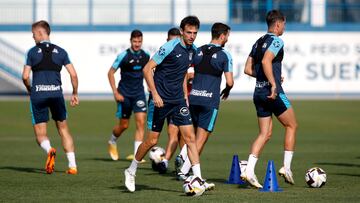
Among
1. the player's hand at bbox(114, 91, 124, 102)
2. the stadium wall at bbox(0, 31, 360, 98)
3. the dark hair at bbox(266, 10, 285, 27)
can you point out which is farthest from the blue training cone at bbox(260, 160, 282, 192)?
the stadium wall at bbox(0, 31, 360, 98)

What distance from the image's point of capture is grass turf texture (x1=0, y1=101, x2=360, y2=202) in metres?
12.2

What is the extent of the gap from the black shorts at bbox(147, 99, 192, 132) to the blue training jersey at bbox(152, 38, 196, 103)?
85mm

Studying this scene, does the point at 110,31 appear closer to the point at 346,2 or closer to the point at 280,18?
the point at 346,2

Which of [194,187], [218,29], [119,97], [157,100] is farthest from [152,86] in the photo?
[119,97]

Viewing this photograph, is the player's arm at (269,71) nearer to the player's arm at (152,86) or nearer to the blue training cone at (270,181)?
the blue training cone at (270,181)

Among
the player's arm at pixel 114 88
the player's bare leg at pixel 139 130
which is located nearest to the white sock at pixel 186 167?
the player's bare leg at pixel 139 130

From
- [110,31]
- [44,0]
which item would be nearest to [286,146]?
[110,31]

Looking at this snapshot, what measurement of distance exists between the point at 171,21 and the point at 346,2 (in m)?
9.55

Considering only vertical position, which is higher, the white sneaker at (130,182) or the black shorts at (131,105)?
the black shorts at (131,105)

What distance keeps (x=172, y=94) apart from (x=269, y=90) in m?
1.42

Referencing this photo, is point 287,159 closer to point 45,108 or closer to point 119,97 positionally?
point 45,108

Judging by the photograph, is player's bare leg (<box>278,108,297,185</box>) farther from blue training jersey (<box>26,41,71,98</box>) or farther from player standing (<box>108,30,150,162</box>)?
player standing (<box>108,30,150,162</box>)

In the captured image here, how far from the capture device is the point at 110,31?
39.9 meters

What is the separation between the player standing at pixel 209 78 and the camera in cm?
1350
